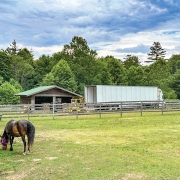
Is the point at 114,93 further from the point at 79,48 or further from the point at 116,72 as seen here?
the point at 79,48

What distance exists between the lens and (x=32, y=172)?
525 centimetres

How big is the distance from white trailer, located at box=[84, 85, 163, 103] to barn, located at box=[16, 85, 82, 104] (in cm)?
402

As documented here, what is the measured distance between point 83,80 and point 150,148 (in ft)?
122

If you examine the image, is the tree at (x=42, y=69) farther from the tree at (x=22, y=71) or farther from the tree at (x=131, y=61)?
the tree at (x=131, y=61)

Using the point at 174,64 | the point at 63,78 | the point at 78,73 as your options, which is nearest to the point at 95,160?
the point at 63,78

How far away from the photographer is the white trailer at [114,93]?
24797mm

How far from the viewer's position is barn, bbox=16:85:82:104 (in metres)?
28.1

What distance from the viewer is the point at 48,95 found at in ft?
94.4

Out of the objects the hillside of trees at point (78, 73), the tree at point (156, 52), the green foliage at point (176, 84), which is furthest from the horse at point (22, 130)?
the tree at point (156, 52)

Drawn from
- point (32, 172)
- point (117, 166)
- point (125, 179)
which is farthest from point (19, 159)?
point (125, 179)

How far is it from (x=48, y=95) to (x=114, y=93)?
7.80m

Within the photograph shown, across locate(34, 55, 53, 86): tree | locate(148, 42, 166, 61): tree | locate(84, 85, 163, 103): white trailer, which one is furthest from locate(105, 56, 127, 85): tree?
locate(148, 42, 166, 61): tree

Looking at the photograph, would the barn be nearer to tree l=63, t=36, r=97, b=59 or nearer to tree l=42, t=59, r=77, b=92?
tree l=42, t=59, r=77, b=92

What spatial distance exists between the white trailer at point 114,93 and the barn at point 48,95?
4020 mm
